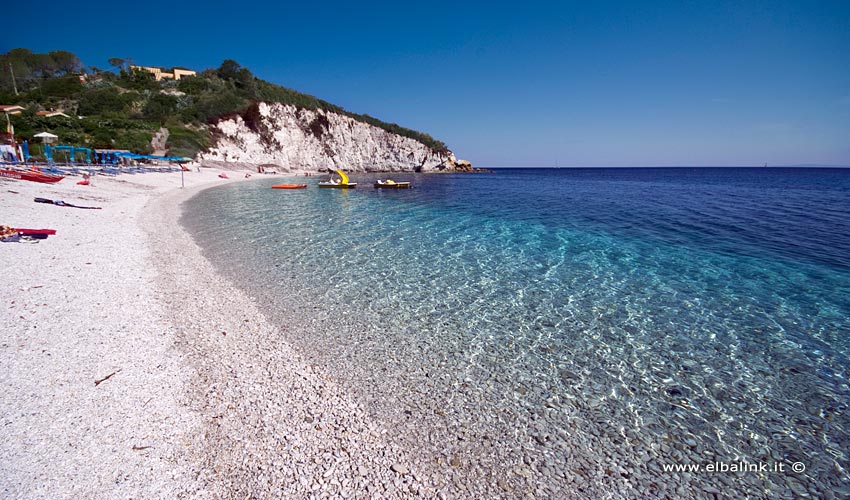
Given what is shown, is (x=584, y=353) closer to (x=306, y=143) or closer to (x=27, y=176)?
(x=27, y=176)

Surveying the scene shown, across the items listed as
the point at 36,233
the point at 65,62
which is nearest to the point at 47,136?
the point at 36,233

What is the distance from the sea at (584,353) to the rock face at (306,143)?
55.6 meters

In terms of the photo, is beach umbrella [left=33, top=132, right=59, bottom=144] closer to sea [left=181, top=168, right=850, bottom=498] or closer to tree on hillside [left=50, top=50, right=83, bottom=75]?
sea [left=181, top=168, right=850, bottom=498]

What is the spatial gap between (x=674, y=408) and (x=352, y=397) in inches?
173

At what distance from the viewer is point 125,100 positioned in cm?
5753

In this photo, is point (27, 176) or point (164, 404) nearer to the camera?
point (164, 404)

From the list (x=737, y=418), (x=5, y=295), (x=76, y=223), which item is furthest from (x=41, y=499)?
(x=76, y=223)

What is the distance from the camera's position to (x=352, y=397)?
15.5 feet

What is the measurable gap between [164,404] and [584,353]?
6192mm

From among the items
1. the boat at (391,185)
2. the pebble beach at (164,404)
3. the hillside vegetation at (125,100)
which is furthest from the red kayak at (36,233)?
the hillside vegetation at (125,100)

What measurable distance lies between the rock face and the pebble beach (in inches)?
2182

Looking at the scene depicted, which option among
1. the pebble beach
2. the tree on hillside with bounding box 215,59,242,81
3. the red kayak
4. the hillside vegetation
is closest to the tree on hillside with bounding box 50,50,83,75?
the hillside vegetation

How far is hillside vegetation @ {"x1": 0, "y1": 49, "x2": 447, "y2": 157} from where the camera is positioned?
4475 centimetres

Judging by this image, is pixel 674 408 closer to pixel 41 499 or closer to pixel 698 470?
pixel 698 470
